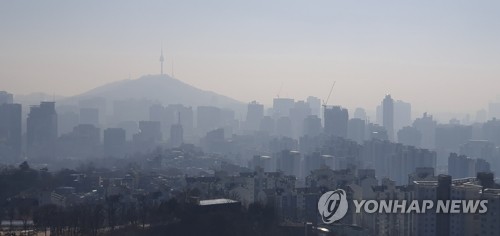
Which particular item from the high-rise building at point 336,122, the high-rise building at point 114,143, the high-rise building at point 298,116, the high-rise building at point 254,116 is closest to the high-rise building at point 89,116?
the high-rise building at point 254,116

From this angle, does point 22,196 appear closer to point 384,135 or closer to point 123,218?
point 123,218

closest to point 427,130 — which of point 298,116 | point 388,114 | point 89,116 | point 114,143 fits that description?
point 388,114

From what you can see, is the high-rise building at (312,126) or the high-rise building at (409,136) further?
the high-rise building at (312,126)

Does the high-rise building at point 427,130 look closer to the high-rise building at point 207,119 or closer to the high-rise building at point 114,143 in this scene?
the high-rise building at point 207,119

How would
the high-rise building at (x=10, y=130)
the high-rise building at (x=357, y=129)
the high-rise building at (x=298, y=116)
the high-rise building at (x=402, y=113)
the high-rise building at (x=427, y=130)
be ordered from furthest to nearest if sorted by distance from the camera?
the high-rise building at (x=402, y=113) < the high-rise building at (x=298, y=116) < the high-rise building at (x=427, y=130) < the high-rise building at (x=357, y=129) < the high-rise building at (x=10, y=130)

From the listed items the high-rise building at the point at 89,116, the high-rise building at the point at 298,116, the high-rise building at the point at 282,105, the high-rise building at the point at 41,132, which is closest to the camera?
the high-rise building at the point at 41,132

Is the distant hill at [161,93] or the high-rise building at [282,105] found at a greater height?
the distant hill at [161,93]

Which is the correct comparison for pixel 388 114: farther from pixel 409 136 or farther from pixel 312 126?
pixel 312 126
